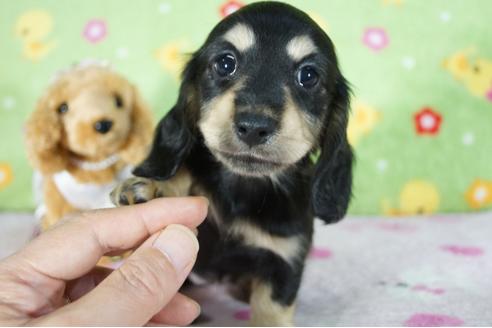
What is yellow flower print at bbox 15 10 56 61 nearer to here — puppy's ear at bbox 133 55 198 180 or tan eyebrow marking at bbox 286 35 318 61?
puppy's ear at bbox 133 55 198 180

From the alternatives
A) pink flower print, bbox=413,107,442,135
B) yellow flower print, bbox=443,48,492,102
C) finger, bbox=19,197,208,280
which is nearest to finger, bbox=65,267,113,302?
finger, bbox=19,197,208,280

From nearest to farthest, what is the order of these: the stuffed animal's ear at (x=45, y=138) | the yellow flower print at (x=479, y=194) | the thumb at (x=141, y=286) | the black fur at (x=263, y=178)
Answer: the thumb at (x=141, y=286), the black fur at (x=263, y=178), the stuffed animal's ear at (x=45, y=138), the yellow flower print at (x=479, y=194)

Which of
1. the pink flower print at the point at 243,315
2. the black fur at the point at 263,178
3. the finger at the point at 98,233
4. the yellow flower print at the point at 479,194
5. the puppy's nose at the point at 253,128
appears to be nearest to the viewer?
the finger at the point at 98,233

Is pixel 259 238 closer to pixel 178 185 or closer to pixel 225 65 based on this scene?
pixel 178 185

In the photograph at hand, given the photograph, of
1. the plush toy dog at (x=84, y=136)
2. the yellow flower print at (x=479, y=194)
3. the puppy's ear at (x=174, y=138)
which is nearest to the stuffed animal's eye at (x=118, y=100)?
the plush toy dog at (x=84, y=136)

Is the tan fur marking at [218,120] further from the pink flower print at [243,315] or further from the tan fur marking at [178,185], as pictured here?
the pink flower print at [243,315]

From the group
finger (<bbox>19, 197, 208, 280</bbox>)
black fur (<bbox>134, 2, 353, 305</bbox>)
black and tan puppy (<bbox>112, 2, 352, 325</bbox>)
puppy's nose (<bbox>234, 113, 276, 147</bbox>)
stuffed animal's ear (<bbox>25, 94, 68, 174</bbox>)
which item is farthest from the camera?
stuffed animal's ear (<bbox>25, 94, 68, 174</bbox>)
